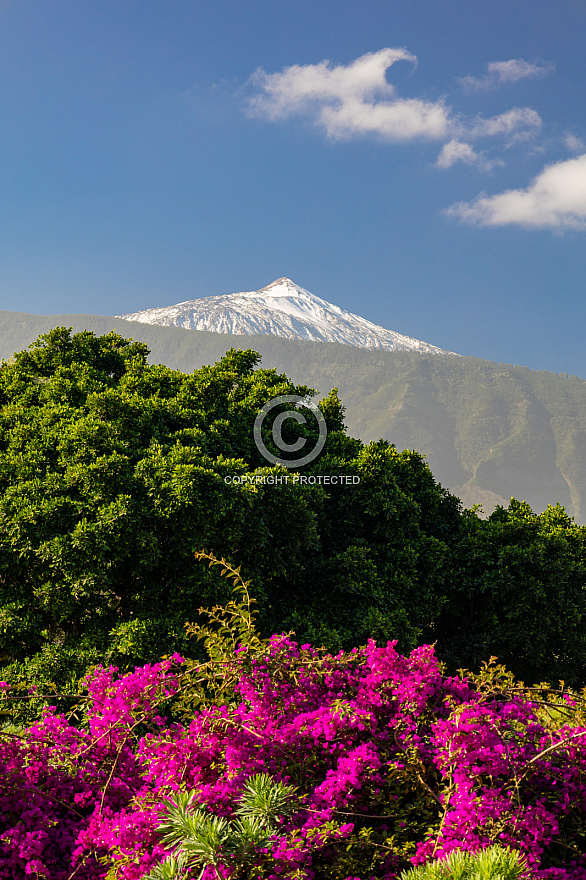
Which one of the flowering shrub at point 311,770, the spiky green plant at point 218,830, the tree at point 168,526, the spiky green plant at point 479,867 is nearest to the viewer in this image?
the spiky green plant at point 479,867

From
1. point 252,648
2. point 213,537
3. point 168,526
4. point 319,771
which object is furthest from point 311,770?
point 168,526

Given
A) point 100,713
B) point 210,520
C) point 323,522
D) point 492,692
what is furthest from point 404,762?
point 323,522

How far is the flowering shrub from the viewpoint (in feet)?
10.7

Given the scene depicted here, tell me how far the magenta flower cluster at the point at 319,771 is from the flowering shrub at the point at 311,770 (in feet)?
0.03

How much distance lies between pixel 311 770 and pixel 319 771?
0.19ft

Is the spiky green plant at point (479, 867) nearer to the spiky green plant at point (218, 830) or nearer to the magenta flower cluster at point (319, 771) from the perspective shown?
the magenta flower cluster at point (319, 771)

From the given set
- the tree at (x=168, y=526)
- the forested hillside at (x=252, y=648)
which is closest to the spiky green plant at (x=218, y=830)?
the forested hillside at (x=252, y=648)

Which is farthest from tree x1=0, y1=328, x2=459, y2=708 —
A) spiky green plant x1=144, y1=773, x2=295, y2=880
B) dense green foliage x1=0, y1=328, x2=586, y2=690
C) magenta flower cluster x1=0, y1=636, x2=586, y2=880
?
spiky green plant x1=144, y1=773, x2=295, y2=880

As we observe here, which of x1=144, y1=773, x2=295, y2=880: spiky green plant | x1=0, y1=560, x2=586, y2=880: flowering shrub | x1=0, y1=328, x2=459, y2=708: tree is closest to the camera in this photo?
x1=144, y1=773, x2=295, y2=880: spiky green plant

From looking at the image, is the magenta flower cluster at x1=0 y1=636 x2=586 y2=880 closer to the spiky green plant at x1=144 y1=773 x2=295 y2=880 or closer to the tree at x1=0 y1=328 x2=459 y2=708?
the spiky green plant at x1=144 y1=773 x2=295 y2=880

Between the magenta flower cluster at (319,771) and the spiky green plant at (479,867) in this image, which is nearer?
the spiky green plant at (479,867)

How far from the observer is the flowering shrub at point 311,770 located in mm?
3248

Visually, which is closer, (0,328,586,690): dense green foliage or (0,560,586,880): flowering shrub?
(0,560,586,880): flowering shrub

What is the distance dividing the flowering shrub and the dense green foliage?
3.43 m
